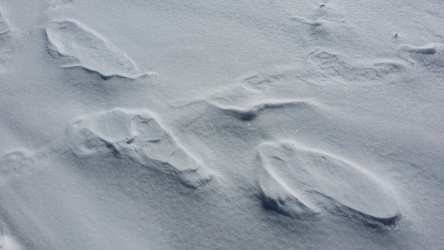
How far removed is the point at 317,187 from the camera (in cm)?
120

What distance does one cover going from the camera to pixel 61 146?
4.30ft

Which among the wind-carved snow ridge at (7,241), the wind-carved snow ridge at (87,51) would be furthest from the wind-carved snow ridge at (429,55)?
the wind-carved snow ridge at (7,241)

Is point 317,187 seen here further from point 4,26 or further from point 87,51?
point 4,26

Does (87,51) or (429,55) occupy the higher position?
(429,55)

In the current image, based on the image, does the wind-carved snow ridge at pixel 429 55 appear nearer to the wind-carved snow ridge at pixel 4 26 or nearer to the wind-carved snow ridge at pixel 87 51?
the wind-carved snow ridge at pixel 87 51

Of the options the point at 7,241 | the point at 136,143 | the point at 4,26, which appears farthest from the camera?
the point at 4,26

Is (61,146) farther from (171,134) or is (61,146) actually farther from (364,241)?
(364,241)

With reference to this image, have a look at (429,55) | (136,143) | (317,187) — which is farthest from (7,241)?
(429,55)

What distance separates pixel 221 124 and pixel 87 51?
0.69 meters

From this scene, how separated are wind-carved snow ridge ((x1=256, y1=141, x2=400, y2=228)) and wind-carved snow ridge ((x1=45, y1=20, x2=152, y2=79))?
2.10 ft

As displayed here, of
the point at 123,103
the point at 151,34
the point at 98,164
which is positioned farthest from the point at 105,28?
the point at 98,164

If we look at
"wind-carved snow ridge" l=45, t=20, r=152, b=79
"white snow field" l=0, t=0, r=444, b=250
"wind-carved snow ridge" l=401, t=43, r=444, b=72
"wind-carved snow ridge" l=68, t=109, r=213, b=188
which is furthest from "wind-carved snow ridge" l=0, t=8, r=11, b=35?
"wind-carved snow ridge" l=401, t=43, r=444, b=72

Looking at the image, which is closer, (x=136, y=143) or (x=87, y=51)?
(x=136, y=143)

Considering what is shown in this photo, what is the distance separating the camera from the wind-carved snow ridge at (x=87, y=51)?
1.48 metres
